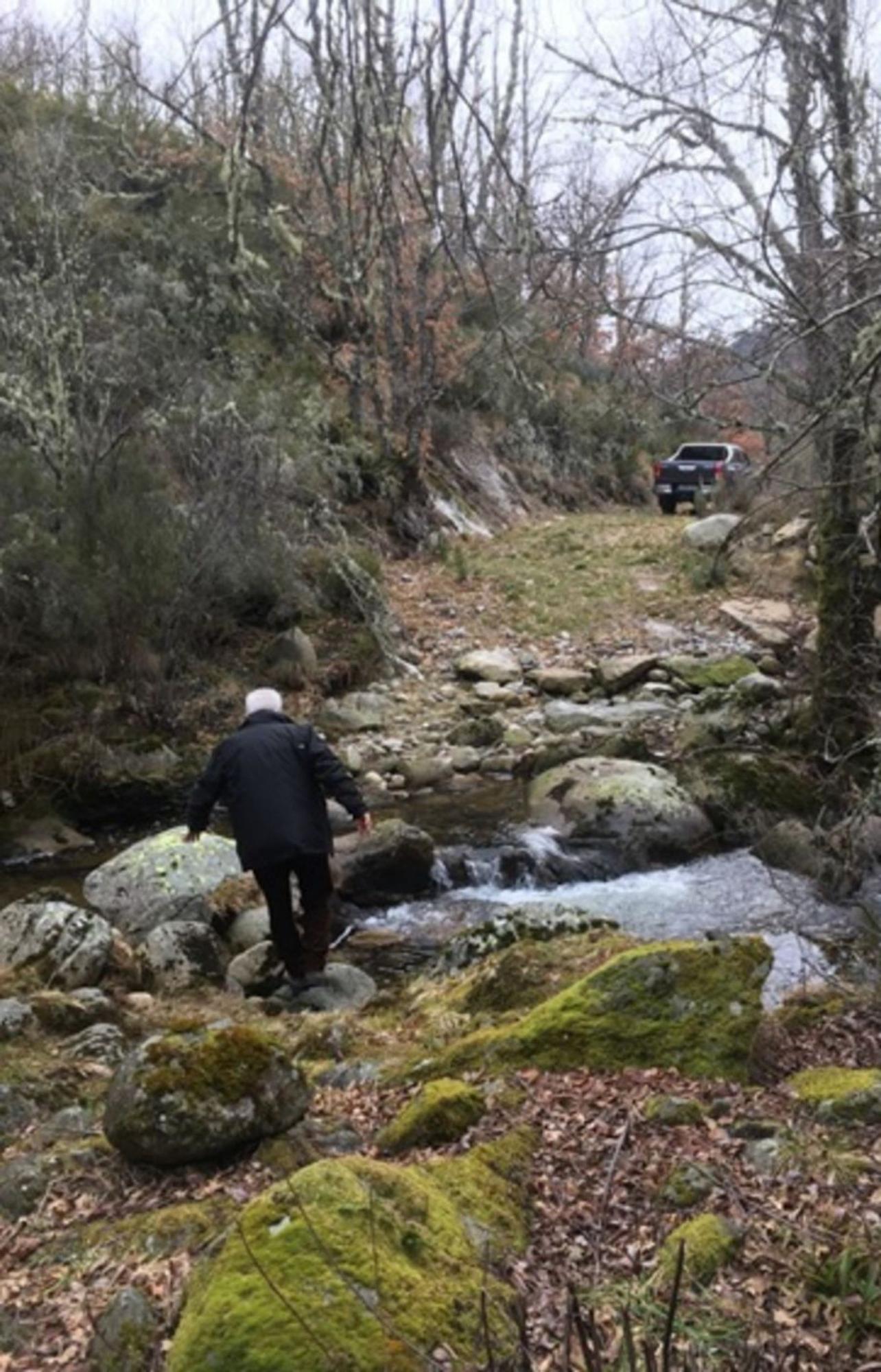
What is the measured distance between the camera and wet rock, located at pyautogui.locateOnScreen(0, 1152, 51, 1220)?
11.2ft

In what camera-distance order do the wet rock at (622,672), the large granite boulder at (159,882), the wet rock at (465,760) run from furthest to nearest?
1. the wet rock at (622,672)
2. the wet rock at (465,760)
3. the large granite boulder at (159,882)

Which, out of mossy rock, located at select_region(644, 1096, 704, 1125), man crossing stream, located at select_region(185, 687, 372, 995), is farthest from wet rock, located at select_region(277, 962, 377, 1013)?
mossy rock, located at select_region(644, 1096, 704, 1125)

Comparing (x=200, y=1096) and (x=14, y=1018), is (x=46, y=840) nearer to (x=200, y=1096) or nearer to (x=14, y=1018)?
(x=14, y=1018)

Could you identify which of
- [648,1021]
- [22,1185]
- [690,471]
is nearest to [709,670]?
[648,1021]

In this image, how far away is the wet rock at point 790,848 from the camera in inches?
324

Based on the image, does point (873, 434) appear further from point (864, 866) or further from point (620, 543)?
point (620, 543)

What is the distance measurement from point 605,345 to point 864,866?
24040mm

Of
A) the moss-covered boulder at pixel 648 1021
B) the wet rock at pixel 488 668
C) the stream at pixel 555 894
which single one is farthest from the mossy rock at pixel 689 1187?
the wet rock at pixel 488 668

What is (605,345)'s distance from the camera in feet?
97.6

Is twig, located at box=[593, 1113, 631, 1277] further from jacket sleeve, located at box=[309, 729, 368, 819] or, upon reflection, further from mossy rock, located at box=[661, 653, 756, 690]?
mossy rock, located at box=[661, 653, 756, 690]

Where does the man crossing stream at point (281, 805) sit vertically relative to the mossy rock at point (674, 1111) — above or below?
above

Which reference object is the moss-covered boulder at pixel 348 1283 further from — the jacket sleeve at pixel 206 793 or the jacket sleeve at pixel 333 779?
the jacket sleeve at pixel 206 793

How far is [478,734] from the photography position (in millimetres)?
12086

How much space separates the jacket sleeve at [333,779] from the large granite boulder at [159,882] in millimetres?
2089
